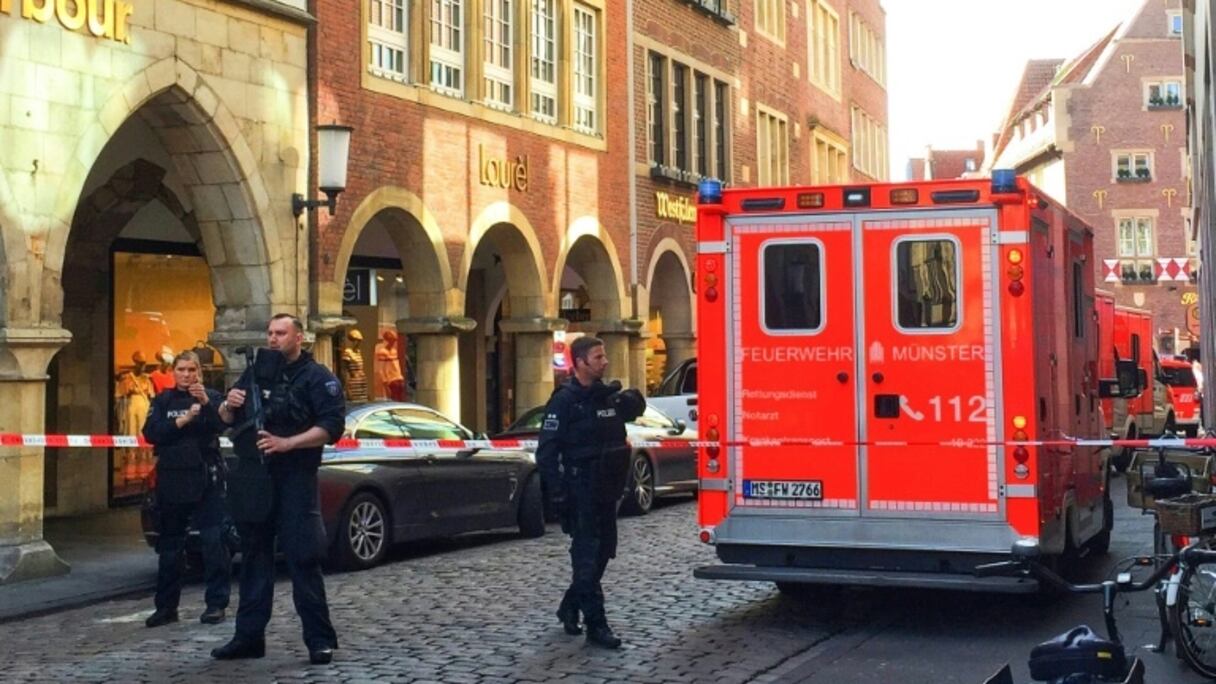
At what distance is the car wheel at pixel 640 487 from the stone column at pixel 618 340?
8.27 metres

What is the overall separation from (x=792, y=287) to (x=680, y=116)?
20378mm

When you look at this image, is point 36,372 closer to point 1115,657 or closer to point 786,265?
point 786,265

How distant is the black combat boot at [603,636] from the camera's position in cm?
912

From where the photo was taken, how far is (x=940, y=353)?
31.8 ft

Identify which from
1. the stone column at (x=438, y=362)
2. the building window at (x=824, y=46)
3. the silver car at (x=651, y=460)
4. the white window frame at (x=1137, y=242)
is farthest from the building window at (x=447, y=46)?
the white window frame at (x=1137, y=242)

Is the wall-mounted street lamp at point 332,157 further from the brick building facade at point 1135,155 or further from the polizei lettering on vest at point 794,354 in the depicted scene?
the brick building facade at point 1135,155

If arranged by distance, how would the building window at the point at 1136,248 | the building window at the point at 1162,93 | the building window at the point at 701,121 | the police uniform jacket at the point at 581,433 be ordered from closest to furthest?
1. the police uniform jacket at the point at 581,433
2. the building window at the point at 701,121
3. the building window at the point at 1136,248
4. the building window at the point at 1162,93

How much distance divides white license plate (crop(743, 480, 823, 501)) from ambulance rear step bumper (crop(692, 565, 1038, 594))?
17.0 inches

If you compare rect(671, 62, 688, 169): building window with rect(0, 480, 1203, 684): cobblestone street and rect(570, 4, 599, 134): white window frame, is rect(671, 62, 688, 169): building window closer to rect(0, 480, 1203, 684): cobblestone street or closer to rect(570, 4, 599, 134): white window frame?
rect(570, 4, 599, 134): white window frame

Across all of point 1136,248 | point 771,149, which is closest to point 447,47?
point 771,149

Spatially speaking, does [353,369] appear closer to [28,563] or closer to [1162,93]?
[28,563]

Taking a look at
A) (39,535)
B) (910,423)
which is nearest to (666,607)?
(910,423)

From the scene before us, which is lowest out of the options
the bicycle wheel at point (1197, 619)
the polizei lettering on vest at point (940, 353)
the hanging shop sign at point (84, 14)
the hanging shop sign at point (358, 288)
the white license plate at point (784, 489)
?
the bicycle wheel at point (1197, 619)

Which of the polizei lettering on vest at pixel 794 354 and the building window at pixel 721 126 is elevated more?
the building window at pixel 721 126
